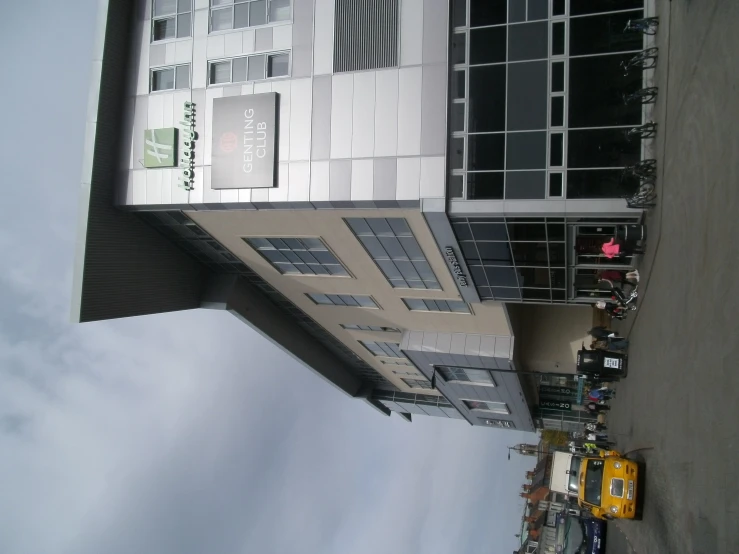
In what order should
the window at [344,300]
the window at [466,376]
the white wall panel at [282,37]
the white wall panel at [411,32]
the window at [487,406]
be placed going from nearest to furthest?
the white wall panel at [411,32] → the white wall panel at [282,37] → the window at [344,300] → the window at [466,376] → the window at [487,406]

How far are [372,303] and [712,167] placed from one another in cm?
2172

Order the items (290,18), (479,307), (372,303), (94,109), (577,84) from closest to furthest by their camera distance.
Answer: (577,84)
(290,18)
(94,109)
(479,307)
(372,303)

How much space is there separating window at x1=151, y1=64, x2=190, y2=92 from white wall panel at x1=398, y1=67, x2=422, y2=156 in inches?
403

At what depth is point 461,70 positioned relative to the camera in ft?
69.0

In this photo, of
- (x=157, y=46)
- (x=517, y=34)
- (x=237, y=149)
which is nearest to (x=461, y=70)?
(x=517, y=34)

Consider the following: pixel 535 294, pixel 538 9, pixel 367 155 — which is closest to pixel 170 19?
pixel 367 155

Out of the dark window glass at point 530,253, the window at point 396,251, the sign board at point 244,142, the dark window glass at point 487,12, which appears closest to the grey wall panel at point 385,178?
the window at point 396,251

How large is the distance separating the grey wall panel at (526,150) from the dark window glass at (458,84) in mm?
2416

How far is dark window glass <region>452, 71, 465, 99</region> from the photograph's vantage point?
2103 cm

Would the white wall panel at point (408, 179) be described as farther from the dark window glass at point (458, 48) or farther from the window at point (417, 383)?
the window at point (417, 383)

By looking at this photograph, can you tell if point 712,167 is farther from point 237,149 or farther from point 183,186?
point 183,186

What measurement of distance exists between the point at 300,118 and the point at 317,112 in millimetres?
800

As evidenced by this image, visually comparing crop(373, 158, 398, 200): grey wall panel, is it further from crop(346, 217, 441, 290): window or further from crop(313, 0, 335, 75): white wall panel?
crop(313, 0, 335, 75): white wall panel

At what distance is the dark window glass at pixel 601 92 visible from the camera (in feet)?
63.1
